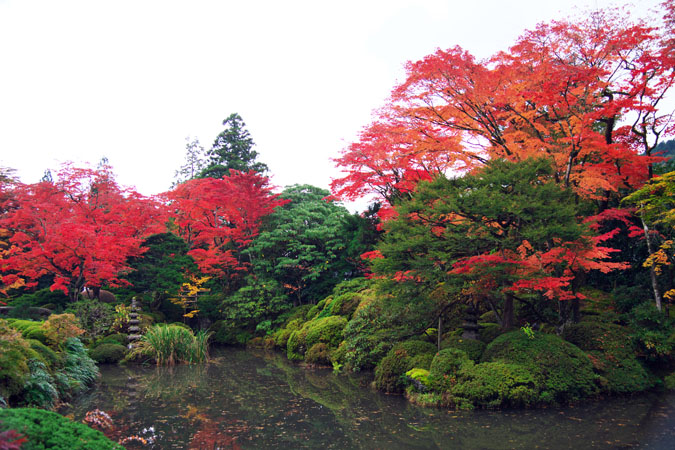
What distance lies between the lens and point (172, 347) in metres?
13.0

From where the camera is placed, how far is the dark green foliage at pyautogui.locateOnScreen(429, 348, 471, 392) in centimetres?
820

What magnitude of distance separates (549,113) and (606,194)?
2.40 metres

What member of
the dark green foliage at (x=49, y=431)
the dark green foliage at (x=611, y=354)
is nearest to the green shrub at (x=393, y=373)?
the dark green foliage at (x=611, y=354)

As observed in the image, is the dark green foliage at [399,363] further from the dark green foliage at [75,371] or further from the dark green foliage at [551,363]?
the dark green foliage at [75,371]

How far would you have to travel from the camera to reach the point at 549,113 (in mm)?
11273

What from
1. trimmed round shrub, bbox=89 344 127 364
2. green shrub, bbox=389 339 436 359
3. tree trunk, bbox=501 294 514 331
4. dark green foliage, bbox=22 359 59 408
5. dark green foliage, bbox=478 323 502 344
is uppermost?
tree trunk, bbox=501 294 514 331

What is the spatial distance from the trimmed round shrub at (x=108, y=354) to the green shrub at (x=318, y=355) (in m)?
5.66

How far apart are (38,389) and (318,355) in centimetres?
734

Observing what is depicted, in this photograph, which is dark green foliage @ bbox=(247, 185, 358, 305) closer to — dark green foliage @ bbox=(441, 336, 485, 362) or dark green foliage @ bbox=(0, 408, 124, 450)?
dark green foliage @ bbox=(441, 336, 485, 362)

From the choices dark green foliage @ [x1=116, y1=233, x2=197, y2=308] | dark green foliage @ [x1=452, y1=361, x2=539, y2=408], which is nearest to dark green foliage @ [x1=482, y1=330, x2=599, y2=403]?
dark green foliage @ [x1=452, y1=361, x2=539, y2=408]

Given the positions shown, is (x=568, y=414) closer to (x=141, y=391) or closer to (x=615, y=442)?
(x=615, y=442)

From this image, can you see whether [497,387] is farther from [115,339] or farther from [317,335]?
[115,339]

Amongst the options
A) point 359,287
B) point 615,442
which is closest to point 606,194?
point 615,442

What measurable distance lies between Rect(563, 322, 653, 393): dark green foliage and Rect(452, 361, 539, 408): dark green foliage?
1.70 m
